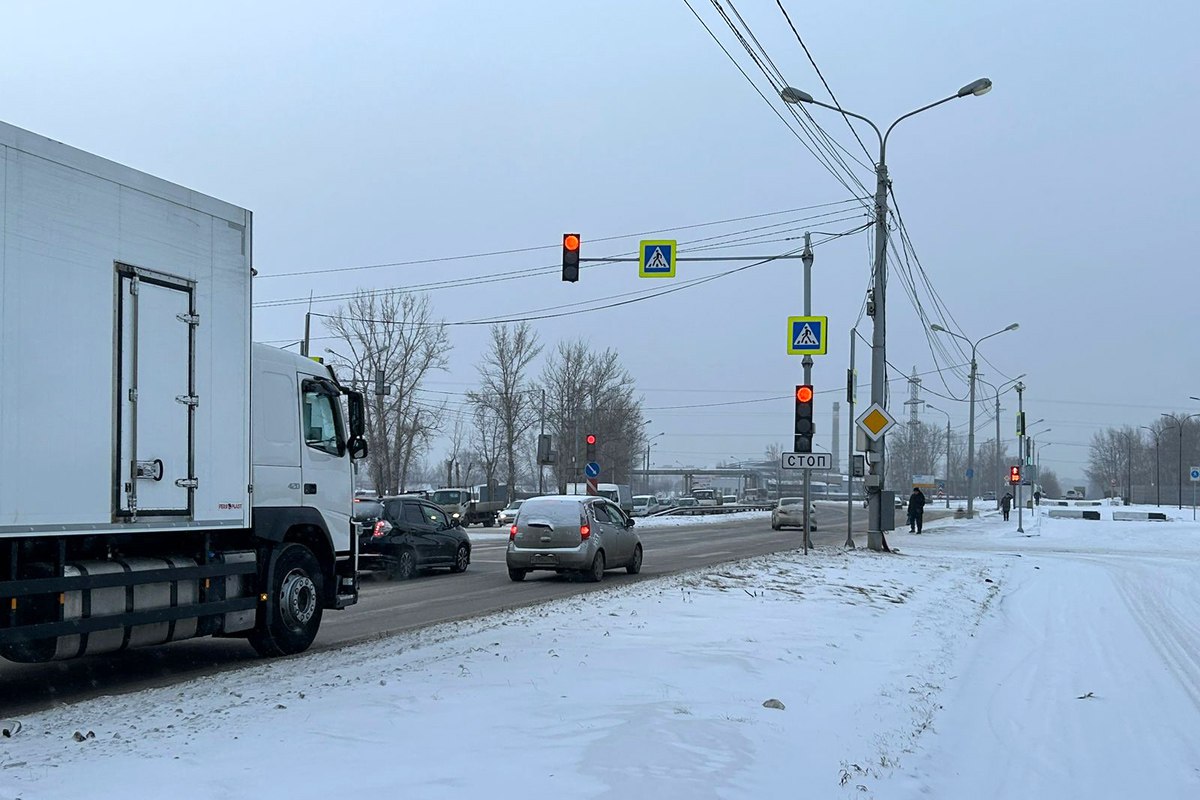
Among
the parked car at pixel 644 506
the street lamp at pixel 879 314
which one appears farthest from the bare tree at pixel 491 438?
the street lamp at pixel 879 314

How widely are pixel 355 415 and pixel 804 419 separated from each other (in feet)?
51.3

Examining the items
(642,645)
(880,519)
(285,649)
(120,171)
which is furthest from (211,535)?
(880,519)

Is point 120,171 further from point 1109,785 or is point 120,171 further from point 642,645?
point 1109,785

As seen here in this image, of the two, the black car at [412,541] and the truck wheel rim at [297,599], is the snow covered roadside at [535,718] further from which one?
the black car at [412,541]

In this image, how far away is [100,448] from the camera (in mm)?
8414

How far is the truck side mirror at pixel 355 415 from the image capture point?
472 inches

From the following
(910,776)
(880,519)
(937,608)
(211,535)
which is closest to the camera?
(910,776)

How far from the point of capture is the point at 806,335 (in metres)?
26.0

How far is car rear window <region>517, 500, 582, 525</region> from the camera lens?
64.8 feet

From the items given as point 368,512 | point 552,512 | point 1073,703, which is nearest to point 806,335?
point 552,512

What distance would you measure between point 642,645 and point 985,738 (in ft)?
11.2

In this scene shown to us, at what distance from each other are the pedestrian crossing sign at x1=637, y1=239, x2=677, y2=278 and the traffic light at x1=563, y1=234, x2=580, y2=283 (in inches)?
54.7

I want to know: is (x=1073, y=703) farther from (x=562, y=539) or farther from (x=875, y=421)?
(x=875, y=421)

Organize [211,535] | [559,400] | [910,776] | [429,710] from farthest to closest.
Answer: [559,400], [211,535], [429,710], [910,776]
